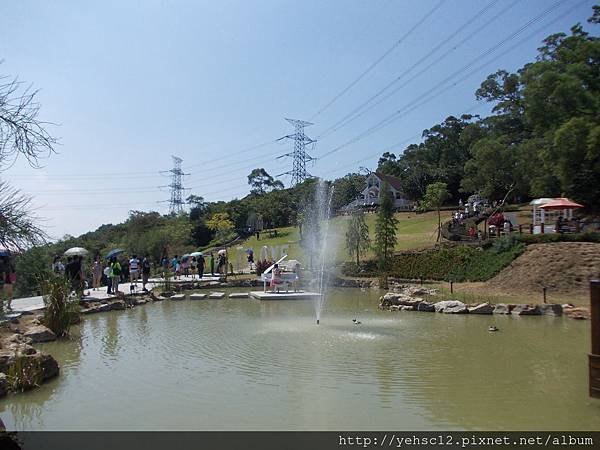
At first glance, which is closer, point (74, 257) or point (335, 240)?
point (74, 257)

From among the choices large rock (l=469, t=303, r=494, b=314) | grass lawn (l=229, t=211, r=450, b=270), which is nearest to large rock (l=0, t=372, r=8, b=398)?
large rock (l=469, t=303, r=494, b=314)

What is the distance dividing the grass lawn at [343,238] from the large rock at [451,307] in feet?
53.6

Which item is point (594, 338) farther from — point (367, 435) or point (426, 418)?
point (367, 435)

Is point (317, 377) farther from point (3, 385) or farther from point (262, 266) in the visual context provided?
point (262, 266)

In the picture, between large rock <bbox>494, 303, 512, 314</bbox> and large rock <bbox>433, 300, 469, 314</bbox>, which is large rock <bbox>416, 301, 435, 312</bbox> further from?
large rock <bbox>494, 303, 512, 314</bbox>

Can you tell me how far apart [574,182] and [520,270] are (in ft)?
51.4

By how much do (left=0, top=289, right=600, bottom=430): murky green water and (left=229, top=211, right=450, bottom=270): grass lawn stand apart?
22031mm

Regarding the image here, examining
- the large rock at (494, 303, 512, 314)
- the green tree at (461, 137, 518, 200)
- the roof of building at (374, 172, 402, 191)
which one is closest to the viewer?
the large rock at (494, 303, 512, 314)

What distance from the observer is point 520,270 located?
2383 cm

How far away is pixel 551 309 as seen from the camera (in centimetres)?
1744

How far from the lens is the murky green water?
7516mm

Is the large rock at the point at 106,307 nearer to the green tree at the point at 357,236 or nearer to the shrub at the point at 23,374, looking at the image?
the shrub at the point at 23,374

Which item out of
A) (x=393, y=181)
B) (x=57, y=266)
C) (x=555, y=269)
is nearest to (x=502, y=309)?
(x=555, y=269)

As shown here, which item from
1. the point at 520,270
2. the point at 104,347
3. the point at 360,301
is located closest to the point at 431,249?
the point at 520,270
